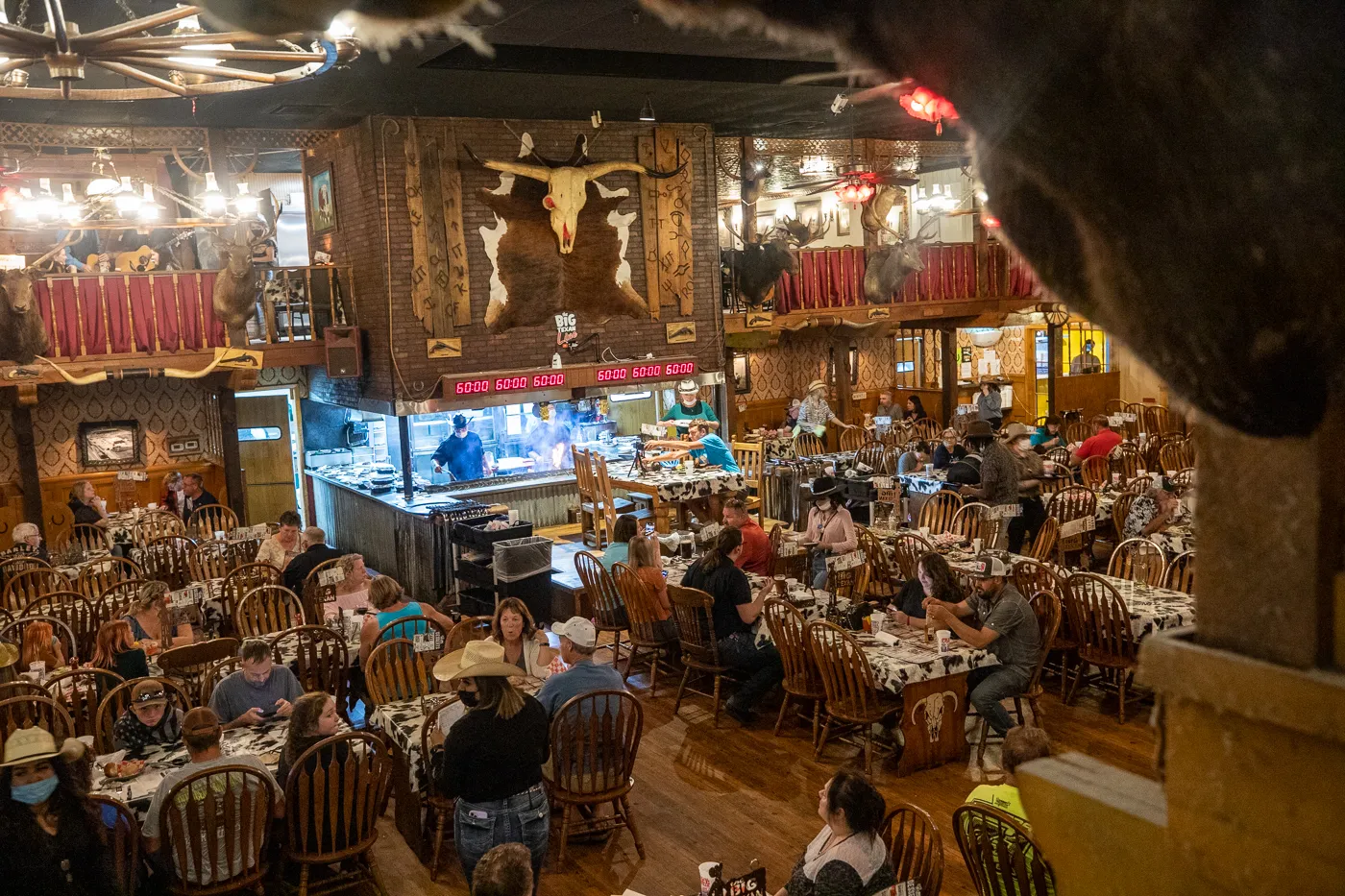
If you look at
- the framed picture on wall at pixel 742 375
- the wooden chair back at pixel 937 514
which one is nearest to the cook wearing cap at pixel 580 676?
the wooden chair back at pixel 937 514

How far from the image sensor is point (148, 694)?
19.8ft

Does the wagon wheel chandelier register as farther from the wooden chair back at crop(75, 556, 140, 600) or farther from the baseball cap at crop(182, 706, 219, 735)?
the wooden chair back at crop(75, 556, 140, 600)

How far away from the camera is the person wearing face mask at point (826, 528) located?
29.8 ft

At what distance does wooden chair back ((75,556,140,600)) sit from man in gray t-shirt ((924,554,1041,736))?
660 centimetres

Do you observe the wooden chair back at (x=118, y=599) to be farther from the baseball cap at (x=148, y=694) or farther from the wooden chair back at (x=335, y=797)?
the wooden chair back at (x=335, y=797)

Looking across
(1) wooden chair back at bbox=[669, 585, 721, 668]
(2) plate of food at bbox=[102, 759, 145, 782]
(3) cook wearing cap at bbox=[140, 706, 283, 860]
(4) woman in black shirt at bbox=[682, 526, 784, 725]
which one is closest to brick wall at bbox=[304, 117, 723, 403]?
(1) wooden chair back at bbox=[669, 585, 721, 668]

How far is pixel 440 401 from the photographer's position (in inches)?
499

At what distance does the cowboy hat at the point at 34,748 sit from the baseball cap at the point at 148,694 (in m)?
1.19

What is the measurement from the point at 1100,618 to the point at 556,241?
26.6 feet

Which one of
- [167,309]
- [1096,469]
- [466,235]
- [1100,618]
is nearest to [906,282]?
[1096,469]

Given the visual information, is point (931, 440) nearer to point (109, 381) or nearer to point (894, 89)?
point (109, 381)

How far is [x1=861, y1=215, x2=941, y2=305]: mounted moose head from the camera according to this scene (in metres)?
16.2

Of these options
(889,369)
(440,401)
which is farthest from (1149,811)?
(889,369)

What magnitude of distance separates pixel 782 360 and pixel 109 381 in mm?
10683
